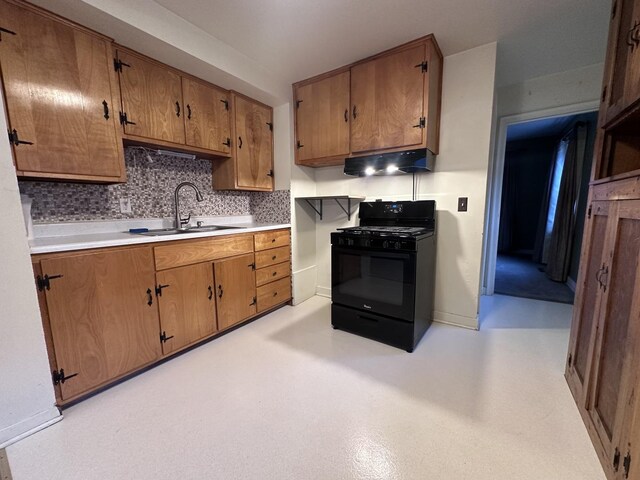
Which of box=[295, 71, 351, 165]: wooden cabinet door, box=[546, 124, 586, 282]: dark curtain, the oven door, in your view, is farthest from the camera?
box=[546, 124, 586, 282]: dark curtain

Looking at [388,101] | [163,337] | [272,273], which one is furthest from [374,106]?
[163,337]

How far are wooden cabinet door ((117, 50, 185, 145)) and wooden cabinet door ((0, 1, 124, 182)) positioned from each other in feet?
0.32

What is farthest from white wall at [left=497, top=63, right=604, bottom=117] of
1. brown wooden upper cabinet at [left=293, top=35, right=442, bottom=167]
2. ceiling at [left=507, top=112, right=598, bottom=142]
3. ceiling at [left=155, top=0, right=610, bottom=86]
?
brown wooden upper cabinet at [left=293, top=35, right=442, bottom=167]

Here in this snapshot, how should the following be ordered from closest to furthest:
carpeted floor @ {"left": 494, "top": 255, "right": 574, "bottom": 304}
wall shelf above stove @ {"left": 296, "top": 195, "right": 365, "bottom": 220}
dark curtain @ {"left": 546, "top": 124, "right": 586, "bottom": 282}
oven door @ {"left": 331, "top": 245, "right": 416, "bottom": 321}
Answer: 1. oven door @ {"left": 331, "top": 245, "right": 416, "bottom": 321}
2. wall shelf above stove @ {"left": 296, "top": 195, "right": 365, "bottom": 220}
3. carpeted floor @ {"left": 494, "top": 255, "right": 574, "bottom": 304}
4. dark curtain @ {"left": 546, "top": 124, "right": 586, "bottom": 282}

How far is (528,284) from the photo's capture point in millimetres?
3564

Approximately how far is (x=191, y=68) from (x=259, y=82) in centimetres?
57

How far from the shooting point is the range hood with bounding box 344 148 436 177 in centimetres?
204

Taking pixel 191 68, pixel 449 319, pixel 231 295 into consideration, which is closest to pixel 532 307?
pixel 449 319

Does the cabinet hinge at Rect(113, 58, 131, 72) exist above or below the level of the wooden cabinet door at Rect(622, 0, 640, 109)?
above

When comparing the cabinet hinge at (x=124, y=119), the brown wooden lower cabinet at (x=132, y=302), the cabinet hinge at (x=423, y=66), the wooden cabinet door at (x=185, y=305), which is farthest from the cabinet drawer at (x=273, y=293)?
the cabinet hinge at (x=423, y=66)

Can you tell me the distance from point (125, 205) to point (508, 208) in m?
7.11

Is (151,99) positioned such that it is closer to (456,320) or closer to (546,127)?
(456,320)

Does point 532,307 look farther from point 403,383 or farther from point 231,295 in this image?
point 231,295

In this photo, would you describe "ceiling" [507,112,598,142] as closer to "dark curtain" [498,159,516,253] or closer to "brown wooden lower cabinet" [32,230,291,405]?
"dark curtain" [498,159,516,253]
